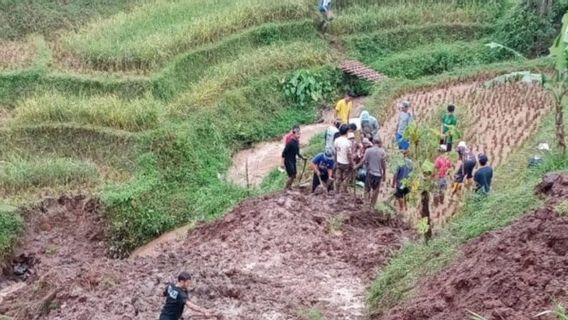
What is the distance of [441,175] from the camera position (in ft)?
37.4

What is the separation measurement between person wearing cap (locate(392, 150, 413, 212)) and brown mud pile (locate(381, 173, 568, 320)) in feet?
7.93

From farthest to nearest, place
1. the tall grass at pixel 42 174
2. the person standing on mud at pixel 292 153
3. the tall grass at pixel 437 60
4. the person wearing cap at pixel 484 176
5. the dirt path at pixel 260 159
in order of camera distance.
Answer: the tall grass at pixel 437 60 < the dirt path at pixel 260 159 < the tall grass at pixel 42 174 < the person standing on mud at pixel 292 153 < the person wearing cap at pixel 484 176

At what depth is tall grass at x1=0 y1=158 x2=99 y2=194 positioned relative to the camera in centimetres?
1479

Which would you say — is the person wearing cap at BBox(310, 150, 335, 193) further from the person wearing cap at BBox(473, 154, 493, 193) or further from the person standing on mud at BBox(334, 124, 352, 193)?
the person wearing cap at BBox(473, 154, 493, 193)

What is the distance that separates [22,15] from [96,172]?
21.2 feet

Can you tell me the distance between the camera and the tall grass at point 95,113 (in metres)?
16.1

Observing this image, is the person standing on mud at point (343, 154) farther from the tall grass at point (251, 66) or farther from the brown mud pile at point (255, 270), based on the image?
the tall grass at point (251, 66)

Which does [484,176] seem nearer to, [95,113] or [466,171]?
[466,171]

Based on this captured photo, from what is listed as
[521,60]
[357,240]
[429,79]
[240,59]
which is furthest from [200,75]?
[357,240]

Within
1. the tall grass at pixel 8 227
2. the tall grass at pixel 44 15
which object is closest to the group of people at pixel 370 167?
the tall grass at pixel 8 227

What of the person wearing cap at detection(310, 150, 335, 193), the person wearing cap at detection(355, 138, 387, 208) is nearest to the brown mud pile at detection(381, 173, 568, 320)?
the person wearing cap at detection(355, 138, 387, 208)

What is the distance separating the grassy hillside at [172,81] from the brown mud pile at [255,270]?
2.22 metres

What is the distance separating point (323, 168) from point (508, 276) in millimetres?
5227

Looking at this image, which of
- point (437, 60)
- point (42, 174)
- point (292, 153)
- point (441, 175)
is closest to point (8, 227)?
point (42, 174)
